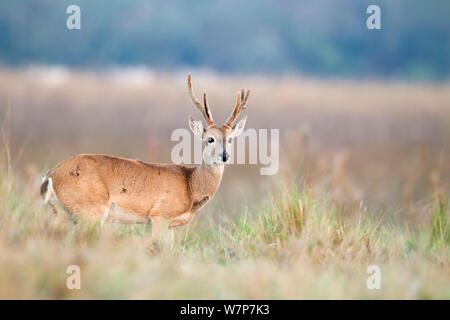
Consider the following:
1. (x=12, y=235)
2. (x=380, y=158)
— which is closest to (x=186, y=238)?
(x=12, y=235)

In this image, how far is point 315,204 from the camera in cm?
860

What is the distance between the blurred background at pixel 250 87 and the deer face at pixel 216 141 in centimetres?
67

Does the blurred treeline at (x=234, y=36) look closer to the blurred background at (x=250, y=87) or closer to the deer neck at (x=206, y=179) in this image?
Result: the blurred background at (x=250, y=87)

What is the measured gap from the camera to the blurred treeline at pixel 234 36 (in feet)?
208

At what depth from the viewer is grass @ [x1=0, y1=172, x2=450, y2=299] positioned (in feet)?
20.9

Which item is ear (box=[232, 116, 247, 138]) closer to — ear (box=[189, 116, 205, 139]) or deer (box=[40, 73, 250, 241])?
deer (box=[40, 73, 250, 241])

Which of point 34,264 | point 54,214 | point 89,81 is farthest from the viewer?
point 89,81

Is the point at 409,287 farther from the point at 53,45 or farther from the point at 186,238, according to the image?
the point at 53,45

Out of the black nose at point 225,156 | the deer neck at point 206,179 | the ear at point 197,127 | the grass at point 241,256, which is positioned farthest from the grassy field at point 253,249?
the ear at point 197,127

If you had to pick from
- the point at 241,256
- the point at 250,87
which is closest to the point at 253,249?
the point at 241,256

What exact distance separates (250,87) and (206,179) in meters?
24.3

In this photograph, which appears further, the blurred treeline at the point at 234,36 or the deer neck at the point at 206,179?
the blurred treeline at the point at 234,36

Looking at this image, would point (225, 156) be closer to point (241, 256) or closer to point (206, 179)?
point (206, 179)
